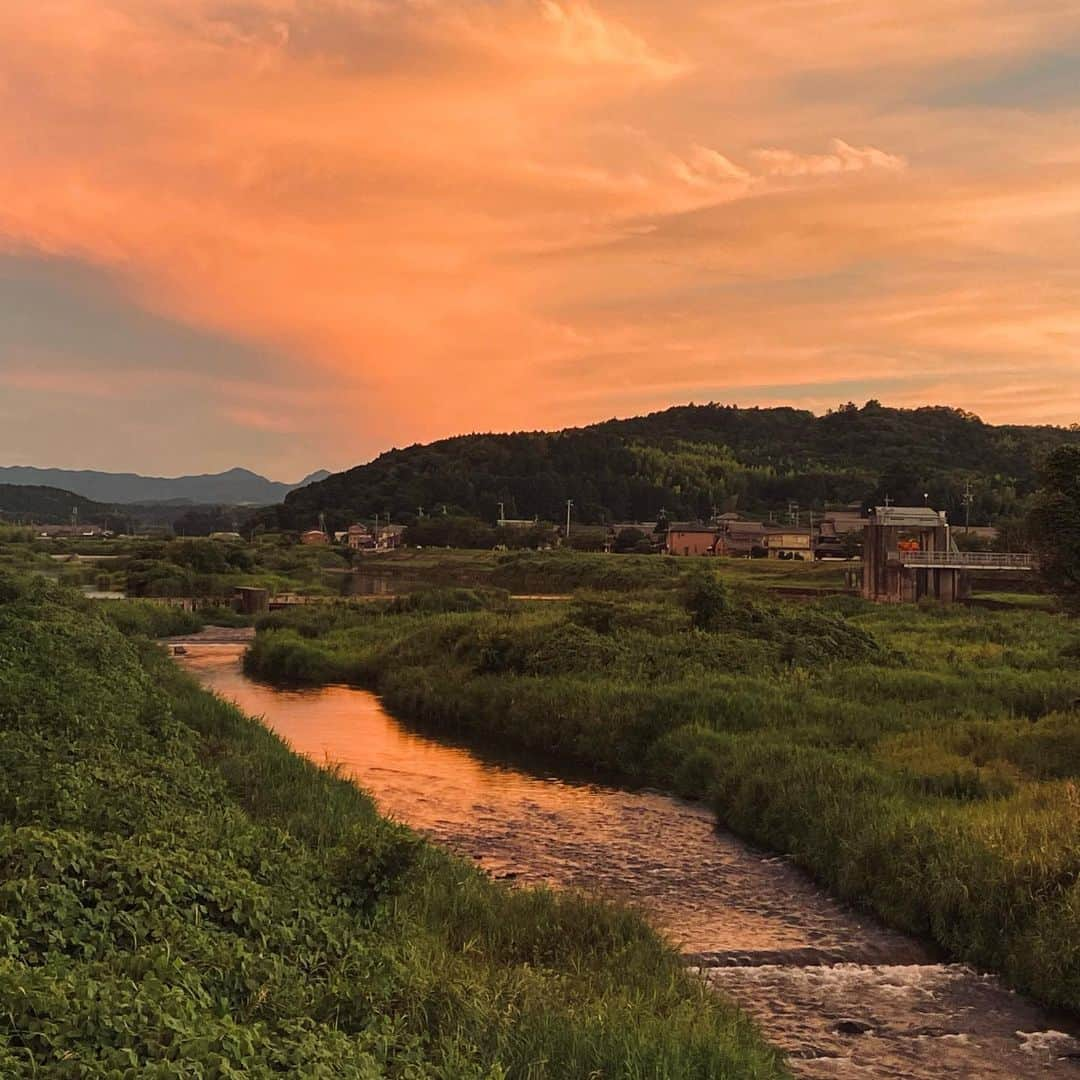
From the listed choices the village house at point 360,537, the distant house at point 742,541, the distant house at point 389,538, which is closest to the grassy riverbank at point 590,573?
the distant house at point 742,541

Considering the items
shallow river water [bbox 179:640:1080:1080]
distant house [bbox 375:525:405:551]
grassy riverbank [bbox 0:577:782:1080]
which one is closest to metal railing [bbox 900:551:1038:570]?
shallow river water [bbox 179:640:1080:1080]

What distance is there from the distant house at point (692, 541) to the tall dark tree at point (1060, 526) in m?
106

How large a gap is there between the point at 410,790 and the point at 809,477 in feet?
580

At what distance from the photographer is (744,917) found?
15312 mm

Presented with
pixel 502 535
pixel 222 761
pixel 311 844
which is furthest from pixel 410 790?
pixel 502 535

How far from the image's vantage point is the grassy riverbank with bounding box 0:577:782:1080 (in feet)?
20.1

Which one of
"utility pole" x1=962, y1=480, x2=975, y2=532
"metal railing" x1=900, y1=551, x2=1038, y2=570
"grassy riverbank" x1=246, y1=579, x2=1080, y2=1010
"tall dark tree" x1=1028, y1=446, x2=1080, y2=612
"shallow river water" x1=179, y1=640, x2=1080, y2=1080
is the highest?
"utility pole" x1=962, y1=480, x2=975, y2=532

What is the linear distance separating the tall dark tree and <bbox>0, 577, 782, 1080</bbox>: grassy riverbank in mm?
16751

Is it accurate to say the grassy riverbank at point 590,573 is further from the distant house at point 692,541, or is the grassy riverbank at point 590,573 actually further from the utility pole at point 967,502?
the utility pole at point 967,502

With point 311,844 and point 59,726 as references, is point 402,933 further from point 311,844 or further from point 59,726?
point 59,726

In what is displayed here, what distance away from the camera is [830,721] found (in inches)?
1024

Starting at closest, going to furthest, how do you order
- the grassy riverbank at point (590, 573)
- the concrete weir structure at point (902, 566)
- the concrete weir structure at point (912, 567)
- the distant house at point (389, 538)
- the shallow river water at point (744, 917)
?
the shallow river water at point (744, 917)
the concrete weir structure at point (912, 567)
the concrete weir structure at point (902, 566)
the grassy riverbank at point (590, 573)
the distant house at point (389, 538)

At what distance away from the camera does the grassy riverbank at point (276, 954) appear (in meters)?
6.13

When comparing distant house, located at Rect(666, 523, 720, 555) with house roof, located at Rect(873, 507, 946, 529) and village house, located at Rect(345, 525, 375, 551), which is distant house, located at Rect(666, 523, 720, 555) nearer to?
house roof, located at Rect(873, 507, 946, 529)
